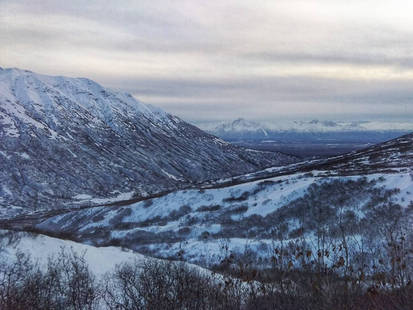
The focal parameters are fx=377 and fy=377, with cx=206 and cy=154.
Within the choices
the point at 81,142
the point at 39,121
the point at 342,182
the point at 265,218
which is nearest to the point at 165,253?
the point at 265,218

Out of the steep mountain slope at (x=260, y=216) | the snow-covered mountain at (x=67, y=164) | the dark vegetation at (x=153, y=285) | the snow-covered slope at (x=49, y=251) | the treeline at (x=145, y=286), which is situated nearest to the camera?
the dark vegetation at (x=153, y=285)

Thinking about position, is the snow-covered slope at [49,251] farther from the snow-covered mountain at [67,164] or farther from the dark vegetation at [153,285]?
the snow-covered mountain at [67,164]

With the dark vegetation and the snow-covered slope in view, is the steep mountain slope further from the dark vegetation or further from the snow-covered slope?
the dark vegetation

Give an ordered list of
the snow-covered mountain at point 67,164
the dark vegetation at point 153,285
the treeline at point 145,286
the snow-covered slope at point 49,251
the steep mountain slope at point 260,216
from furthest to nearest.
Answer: the snow-covered mountain at point 67,164 → the steep mountain slope at point 260,216 → the snow-covered slope at point 49,251 → the treeline at point 145,286 → the dark vegetation at point 153,285

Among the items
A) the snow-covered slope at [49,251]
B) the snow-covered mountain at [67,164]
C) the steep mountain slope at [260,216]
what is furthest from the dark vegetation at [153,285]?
the snow-covered mountain at [67,164]

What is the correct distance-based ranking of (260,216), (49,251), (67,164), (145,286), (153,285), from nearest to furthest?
(145,286) < (153,285) < (49,251) < (260,216) < (67,164)

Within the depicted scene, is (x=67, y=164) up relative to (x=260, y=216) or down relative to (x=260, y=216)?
up

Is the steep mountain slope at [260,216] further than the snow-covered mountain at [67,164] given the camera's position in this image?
No

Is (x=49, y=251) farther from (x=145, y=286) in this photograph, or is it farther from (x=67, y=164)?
(x=67, y=164)

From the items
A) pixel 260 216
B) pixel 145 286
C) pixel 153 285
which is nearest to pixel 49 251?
pixel 153 285
